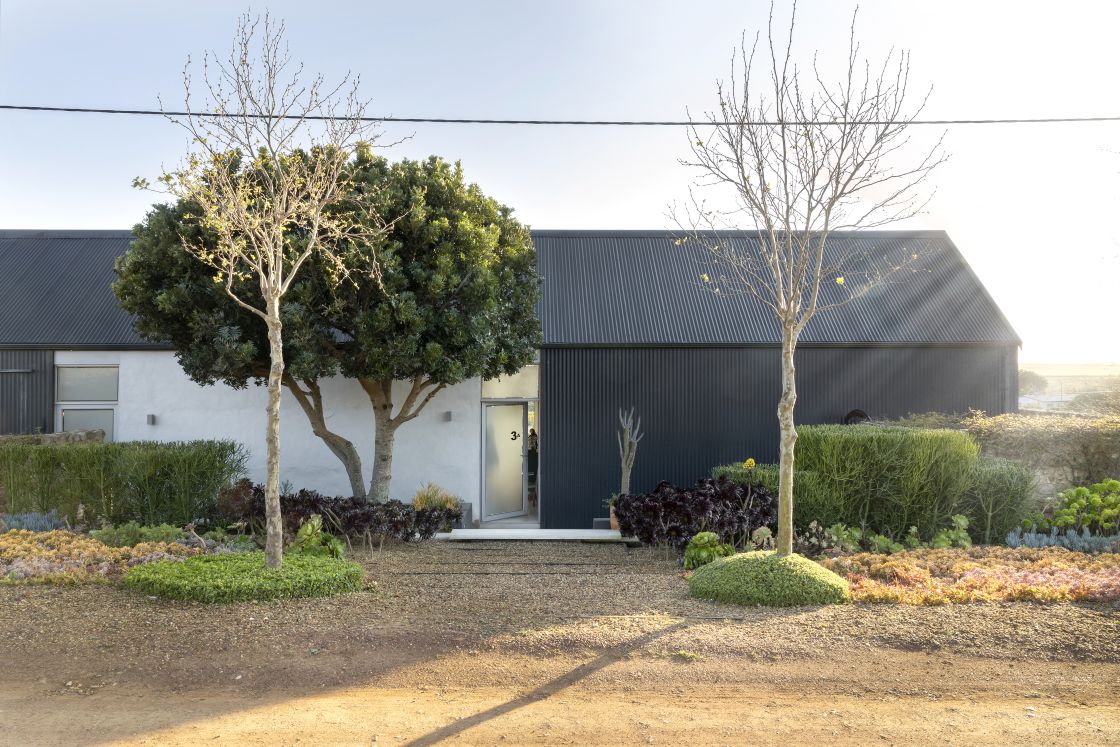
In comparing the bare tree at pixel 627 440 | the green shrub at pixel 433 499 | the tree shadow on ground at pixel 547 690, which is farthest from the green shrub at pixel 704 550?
the green shrub at pixel 433 499

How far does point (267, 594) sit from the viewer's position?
291 inches

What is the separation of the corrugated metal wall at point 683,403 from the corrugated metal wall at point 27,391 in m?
8.38

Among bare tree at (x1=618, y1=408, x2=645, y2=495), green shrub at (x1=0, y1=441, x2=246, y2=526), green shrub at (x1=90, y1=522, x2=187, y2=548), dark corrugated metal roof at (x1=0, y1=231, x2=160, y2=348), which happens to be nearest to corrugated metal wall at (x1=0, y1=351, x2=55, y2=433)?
dark corrugated metal roof at (x1=0, y1=231, x2=160, y2=348)

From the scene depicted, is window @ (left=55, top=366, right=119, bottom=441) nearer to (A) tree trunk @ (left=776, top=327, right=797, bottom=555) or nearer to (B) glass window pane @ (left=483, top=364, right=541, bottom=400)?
(B) glass window pane @ (left=483, top=364, right=541, bottom=400)

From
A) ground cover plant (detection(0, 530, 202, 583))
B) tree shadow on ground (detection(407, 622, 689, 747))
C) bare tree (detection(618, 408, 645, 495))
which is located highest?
bare tree (detection(618, 408, 645, 495))

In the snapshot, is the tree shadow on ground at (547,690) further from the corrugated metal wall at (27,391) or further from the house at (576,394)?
the corrugated metal wall at (27,391)

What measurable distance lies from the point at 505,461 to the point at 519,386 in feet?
4.28

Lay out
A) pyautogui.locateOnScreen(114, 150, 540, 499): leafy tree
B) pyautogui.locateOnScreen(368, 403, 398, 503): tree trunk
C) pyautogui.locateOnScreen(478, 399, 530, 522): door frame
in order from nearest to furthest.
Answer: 1. pyautogui.locateOnScreen(114, 150, 540, 499): leafy tree
2. pyautogui.locateOnScreen(368, 403, 398, 503): tree trunk
3. pyautogui.locateOnScreen(478, 399, 530, 522): door frame

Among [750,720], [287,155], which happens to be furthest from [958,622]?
[287,155]

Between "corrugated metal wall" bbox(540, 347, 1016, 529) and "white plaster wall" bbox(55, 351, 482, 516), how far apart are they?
1.27 metres

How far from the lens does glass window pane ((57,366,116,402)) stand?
1511 cm

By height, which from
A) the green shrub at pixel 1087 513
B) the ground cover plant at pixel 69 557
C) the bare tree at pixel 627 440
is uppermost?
the bare tree at pixel 627 440

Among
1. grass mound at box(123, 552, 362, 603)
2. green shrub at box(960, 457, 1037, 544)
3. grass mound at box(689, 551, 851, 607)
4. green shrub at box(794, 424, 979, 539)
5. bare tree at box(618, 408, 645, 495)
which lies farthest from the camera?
bare tree at box(618, 408, 645, 495)

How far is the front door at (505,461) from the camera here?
14.9 metres
